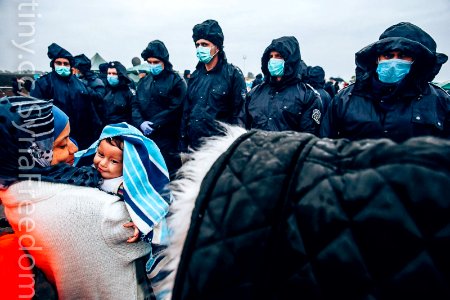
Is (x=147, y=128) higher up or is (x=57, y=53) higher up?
(x=57, y=53)

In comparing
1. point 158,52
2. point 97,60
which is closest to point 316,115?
point 158,52

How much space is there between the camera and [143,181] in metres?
1.61

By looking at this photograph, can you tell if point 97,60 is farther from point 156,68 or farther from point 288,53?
point 288,53

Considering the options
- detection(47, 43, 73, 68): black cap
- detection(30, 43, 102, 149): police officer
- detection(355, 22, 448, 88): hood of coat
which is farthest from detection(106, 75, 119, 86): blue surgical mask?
detection(355, 22, 448, 88): hood of coat

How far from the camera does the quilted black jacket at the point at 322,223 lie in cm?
43

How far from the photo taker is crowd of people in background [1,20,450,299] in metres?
1.76

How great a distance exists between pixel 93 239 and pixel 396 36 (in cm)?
284

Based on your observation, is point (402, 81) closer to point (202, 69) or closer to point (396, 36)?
point (396, 36)

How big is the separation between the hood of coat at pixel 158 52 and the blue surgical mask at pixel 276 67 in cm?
221

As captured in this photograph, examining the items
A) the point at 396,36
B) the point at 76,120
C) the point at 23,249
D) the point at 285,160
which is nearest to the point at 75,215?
the point at 23,249

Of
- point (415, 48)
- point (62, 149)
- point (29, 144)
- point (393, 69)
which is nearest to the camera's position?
point (29, 144)

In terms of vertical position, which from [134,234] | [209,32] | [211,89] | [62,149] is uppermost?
[209,32]

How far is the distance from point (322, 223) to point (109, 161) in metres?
1.48

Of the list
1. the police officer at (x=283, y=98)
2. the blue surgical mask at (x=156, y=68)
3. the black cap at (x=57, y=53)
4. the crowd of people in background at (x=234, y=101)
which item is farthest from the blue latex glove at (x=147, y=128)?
the black cap at (x=57, y=53)
